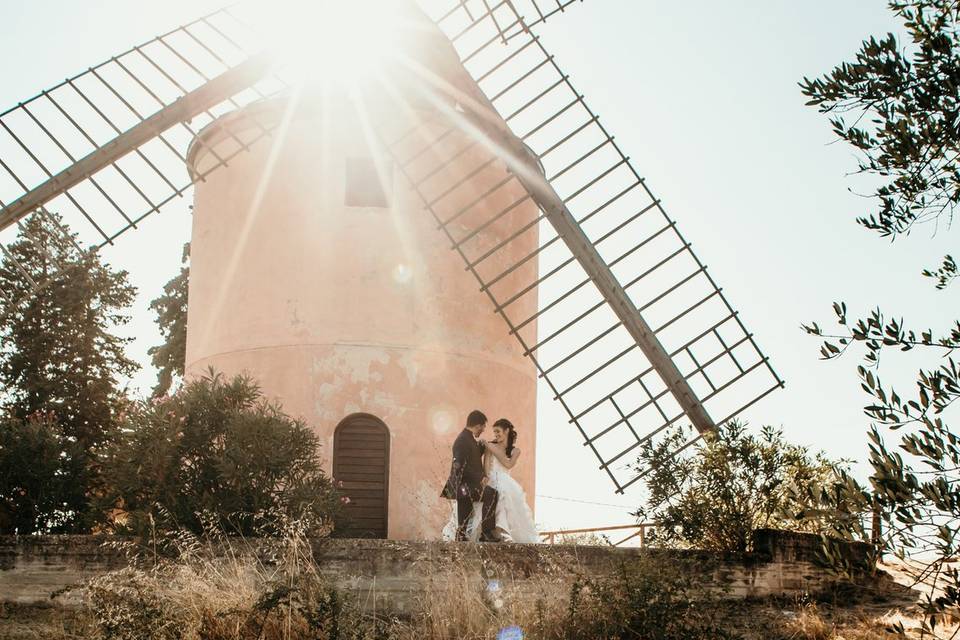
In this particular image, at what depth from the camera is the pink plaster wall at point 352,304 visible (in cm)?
1080

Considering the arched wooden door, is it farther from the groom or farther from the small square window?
the small square window

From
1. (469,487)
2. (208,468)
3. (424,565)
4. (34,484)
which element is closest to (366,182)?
(469,487)

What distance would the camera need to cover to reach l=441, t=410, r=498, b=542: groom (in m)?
8.97

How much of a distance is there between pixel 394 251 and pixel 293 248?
1.05 meters

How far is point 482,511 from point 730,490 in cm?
219

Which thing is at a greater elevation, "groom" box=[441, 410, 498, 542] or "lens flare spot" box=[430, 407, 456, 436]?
"lens flare spot" box=[430, 407, 456, 436]

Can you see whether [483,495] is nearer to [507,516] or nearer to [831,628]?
[507,516]

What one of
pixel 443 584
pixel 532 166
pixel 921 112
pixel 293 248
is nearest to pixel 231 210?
pixel 293 248

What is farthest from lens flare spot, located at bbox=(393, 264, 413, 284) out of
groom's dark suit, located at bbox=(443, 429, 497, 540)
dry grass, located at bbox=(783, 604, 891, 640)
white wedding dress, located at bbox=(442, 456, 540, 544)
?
dry grass, located at bbox=(783, 604, 891, 640)

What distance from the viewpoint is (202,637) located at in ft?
19.5

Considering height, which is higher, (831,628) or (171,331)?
(171,331)

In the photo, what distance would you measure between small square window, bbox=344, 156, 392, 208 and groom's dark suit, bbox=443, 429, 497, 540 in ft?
11.0

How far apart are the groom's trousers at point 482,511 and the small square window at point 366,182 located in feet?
12.1

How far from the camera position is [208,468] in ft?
27.2
